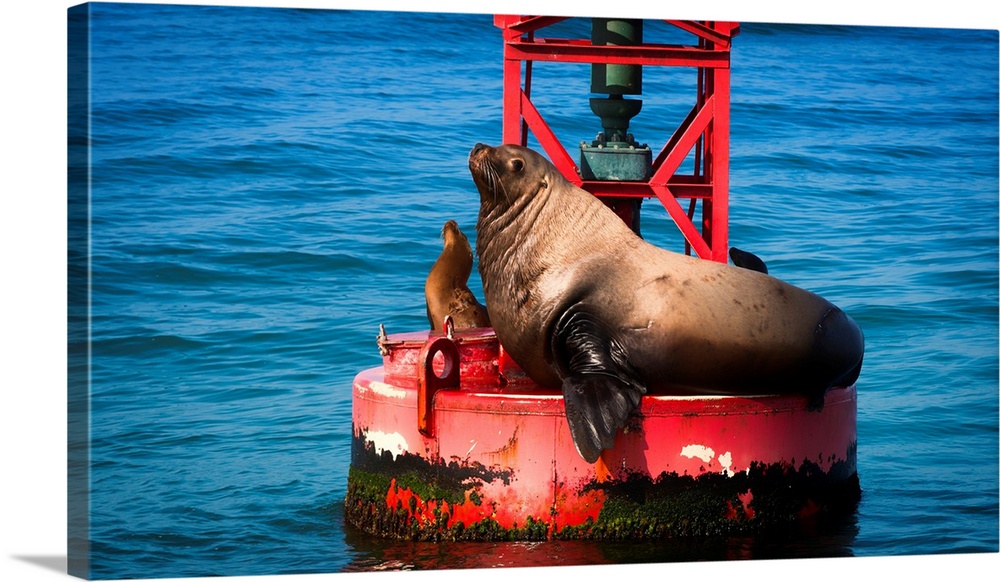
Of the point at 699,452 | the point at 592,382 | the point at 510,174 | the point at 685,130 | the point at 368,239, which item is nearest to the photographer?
the point at 592,382

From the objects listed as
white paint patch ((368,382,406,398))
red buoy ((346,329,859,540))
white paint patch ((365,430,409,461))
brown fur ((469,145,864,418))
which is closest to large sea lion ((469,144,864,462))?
brown fur ((469,145,864,418))

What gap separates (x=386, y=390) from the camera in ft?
33.7

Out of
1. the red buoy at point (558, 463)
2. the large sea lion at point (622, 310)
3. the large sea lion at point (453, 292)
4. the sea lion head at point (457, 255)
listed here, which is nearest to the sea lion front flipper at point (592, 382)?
the large sea lion at point (622, 310)

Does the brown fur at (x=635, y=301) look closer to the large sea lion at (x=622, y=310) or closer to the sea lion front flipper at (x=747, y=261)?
the large sea lion at (x=622, y=310)

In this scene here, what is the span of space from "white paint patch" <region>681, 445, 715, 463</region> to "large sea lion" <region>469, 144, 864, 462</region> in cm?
41

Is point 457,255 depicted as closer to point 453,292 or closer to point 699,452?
point 453,292

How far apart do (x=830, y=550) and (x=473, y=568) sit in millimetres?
2162

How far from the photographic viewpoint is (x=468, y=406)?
9828 millimetres

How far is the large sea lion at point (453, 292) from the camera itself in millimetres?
11742

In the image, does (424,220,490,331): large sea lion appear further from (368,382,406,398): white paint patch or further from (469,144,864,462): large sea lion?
(368,382,406,398): white paint patch

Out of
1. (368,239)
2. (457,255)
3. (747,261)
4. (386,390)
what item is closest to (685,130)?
(747,261)

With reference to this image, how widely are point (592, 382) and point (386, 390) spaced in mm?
1305

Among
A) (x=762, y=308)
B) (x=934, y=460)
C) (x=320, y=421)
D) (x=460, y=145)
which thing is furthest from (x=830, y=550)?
(x=460, y=145)

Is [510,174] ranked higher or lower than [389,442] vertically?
higher
